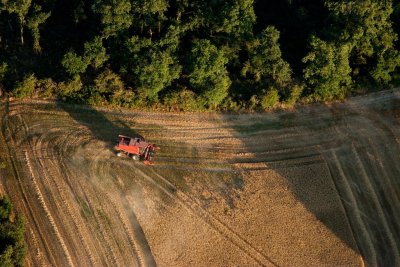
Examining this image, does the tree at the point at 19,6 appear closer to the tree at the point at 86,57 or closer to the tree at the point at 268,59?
the tree at the point at 86,57

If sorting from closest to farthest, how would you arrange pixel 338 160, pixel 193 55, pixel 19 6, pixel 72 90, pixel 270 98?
pixel 193 55 < pixel 19 6 < pixel 338 160 < pixel 72 90 < pixel 270 98

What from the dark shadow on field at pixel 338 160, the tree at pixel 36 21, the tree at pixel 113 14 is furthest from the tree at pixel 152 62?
the tree at pixel 36 21

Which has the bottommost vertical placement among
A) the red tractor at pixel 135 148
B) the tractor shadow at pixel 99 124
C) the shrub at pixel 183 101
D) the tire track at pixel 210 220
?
the tire track at pixel 210 220

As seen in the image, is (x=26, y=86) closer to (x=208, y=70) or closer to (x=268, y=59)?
(x=208, y=70)

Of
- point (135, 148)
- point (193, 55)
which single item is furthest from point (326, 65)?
point (135, 148)

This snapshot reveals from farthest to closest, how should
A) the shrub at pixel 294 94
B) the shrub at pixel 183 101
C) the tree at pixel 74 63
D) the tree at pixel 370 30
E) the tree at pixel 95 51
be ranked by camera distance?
the shrub at pixel 294 94, the shrub at pixel 183 101, the tree at pixel 370 30, the tree at pixel 95 51, the tree at pixel 74 63

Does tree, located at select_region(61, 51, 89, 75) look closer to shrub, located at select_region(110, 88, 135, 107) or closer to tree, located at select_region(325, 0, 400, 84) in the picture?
shrub, located at select_region(110, 88, 135, 107)
